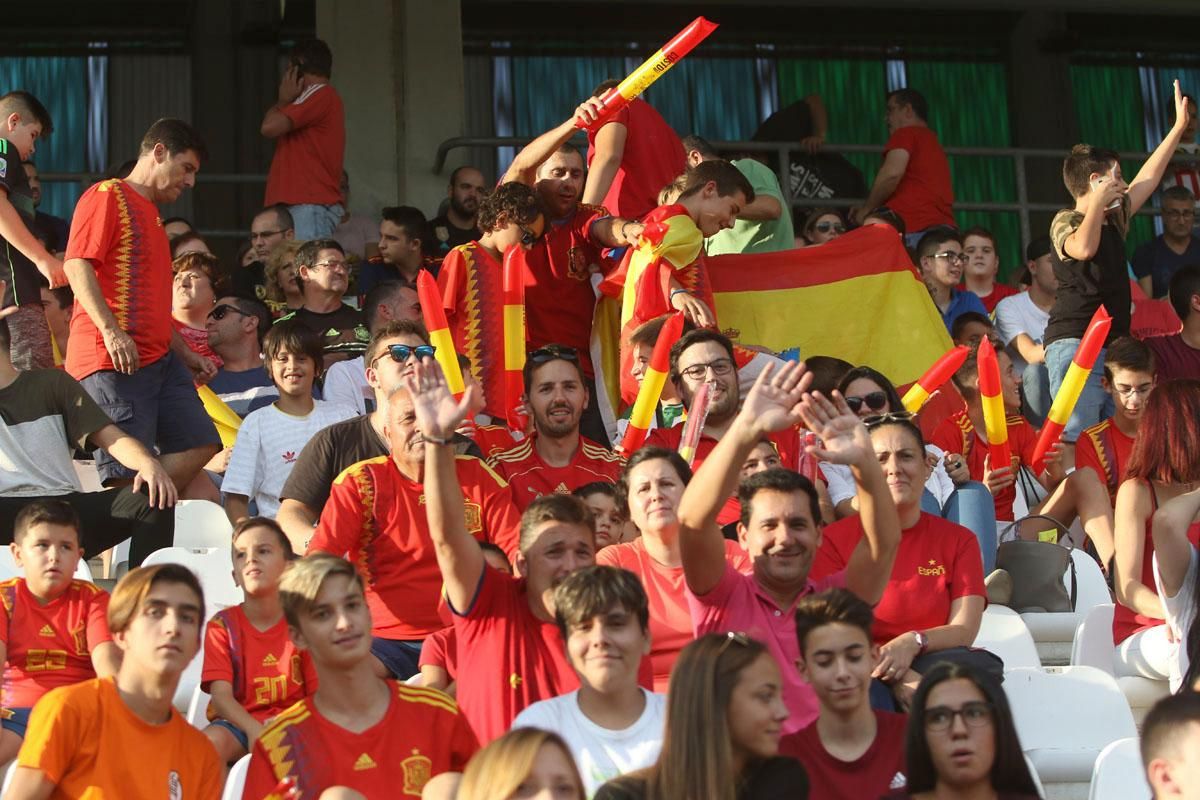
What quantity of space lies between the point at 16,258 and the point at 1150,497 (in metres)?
4.63

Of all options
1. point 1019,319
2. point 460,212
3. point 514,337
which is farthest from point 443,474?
point 1019,319

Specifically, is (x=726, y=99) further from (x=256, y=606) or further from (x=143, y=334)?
(x=256, y=606)

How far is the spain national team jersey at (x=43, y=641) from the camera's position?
17.5ft

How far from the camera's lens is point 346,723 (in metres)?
4.39

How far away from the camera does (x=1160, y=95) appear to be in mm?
14266

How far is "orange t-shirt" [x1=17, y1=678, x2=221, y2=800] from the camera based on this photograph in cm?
434

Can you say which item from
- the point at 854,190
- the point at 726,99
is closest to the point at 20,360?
the point at 854,190

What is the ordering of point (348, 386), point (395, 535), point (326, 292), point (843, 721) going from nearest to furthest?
point (843, 721) < point (395, 535) < point (348, 386) < point (326, 292)

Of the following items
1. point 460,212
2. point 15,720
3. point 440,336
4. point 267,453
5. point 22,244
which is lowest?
point 15,720

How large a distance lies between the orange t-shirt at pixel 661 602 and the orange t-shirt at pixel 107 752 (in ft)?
3.99

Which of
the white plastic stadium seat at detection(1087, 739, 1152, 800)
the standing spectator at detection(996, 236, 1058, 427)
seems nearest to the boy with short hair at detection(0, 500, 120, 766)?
the white plastic stadium seat at detection(1087, 739, 1152, 800)

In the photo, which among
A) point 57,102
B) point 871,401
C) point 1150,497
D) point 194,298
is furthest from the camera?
point 57,102

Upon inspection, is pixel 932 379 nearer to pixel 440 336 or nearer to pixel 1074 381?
pixel 1074 381

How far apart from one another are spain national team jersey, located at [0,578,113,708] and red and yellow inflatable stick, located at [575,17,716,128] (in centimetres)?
289
